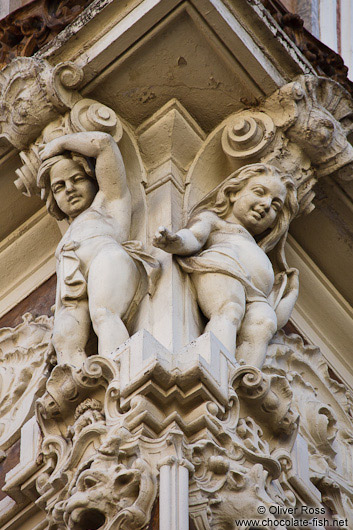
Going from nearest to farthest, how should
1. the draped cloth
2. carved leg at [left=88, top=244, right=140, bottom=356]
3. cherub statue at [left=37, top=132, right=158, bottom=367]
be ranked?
1. carved leg at [left=88, top=244, right=140, bottom=356]
2. cherub statue at [left=37, top=132, right=158, bottom=367]
3. the draped cloth

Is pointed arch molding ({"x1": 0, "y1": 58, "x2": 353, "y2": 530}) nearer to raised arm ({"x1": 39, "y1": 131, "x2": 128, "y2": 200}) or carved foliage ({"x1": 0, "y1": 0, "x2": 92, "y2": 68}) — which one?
raised arm ({"x1": 39, "y1": 131, "x2": 128, "y2": 200})

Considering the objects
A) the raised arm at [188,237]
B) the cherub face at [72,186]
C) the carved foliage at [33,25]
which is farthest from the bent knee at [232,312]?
the carved foliage at [33,25]

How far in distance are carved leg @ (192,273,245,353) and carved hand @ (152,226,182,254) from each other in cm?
17

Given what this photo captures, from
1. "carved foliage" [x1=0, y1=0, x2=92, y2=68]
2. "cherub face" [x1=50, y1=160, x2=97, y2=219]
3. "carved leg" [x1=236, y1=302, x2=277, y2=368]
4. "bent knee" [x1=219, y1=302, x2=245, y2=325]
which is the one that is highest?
"carved foliage" [x1=0, y1=0, x2=92, y2=68]

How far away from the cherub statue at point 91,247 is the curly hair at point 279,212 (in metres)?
0.44

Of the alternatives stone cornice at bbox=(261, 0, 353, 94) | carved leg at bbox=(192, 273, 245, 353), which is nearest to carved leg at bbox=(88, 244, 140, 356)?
carved leg at bbox=(192, 273, 245, 353)

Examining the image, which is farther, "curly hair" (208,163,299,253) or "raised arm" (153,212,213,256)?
"curly hair" (208,163,299,253)

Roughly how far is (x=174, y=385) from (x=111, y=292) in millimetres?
715

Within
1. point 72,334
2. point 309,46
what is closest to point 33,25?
point 309,46

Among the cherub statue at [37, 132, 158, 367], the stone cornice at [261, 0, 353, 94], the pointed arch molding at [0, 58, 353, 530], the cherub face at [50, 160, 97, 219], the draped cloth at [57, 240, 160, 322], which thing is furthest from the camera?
the stone cornice at [261, 0, 353, 94]

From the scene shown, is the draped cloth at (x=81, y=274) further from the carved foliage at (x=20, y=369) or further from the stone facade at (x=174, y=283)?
the carved foliage at (x=20, y=369)

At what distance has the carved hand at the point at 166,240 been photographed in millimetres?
5711

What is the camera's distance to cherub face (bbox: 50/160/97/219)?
638 cm

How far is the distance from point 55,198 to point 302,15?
2.72 m
